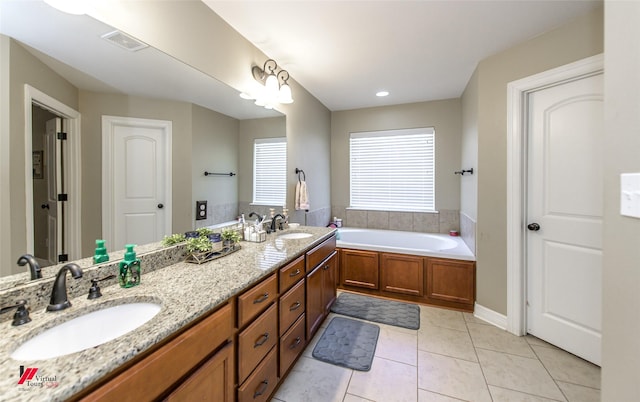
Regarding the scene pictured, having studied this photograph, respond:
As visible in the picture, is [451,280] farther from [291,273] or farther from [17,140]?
[17,140]

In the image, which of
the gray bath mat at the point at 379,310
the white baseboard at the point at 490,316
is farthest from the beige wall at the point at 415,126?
the gray bath mat at the point at 379,310

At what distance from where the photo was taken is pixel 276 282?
1461mm

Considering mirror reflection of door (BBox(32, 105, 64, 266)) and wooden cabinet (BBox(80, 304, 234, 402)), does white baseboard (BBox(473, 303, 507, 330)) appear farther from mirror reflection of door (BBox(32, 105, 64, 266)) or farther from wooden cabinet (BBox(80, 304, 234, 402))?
mirror reflection of door (BBox(32, 105, 64, 266))

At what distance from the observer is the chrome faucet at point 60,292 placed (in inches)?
34.4

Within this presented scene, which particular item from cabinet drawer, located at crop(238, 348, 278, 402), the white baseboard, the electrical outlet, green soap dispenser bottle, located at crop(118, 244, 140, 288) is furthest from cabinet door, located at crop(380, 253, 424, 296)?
green soap dispenser bottle, located at crop(118, 244, 140, 288)

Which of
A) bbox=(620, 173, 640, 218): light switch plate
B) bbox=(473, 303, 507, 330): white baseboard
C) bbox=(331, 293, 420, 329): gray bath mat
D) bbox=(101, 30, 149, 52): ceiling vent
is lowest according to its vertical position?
bbox=(331, 293, 420, 329): gray bath mat

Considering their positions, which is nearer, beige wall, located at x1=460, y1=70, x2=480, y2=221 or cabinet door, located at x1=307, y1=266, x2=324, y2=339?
cabinet door, located at x1=307, y1=266, x2=324, y2=339

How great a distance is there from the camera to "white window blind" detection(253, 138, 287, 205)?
2225mm

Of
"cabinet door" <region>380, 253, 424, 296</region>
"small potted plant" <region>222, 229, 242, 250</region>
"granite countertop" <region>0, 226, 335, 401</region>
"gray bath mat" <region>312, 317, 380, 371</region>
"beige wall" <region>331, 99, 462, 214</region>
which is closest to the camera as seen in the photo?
"granite countertop" <region>0, 226, 335, 401</region>

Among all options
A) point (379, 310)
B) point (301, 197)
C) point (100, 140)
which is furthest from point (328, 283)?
point (100, 140)

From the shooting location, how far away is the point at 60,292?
90 centimetres

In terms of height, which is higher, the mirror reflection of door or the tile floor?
the mirror reflection of door

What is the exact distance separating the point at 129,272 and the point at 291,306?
914mm

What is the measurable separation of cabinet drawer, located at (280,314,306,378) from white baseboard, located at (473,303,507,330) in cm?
176
